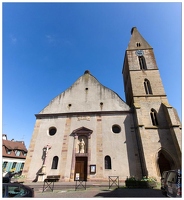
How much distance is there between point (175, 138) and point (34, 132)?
15.5 m

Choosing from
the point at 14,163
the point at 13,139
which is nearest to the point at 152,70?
the point at 14,163

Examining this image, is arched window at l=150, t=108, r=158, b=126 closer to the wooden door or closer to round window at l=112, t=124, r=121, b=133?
round window at l=112, t=124, r=121, b=133

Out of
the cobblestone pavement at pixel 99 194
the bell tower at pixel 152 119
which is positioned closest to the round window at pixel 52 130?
the cobblestone pavement at pixel 99 194

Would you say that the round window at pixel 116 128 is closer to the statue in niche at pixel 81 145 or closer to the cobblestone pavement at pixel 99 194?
the statue in niche at pixel 81 145

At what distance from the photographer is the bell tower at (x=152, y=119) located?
39.5 ft

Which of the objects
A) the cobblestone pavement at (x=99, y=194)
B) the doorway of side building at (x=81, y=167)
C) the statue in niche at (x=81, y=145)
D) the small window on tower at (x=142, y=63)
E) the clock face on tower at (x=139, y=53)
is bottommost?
the cobblestone pavement at (x=99, y=194)

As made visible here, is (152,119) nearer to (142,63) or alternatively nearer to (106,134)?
(106,134)

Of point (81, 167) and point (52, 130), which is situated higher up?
point (52, 130)

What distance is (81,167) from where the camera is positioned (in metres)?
13.1

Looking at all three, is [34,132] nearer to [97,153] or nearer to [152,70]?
[97,153]

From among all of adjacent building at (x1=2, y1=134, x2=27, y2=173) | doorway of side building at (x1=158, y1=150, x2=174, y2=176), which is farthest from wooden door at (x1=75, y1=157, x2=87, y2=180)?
adjacent building at (x1=2, y1=134, x2=27, y2=173)

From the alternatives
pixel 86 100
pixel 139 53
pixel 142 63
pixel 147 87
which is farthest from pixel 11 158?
pixel 139 53

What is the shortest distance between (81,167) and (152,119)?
9460mm

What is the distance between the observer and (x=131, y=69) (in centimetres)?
1834
